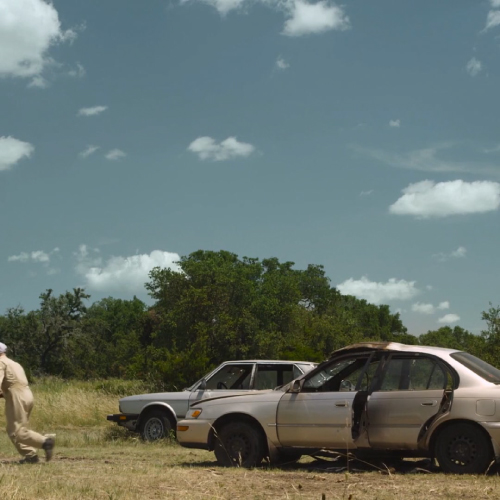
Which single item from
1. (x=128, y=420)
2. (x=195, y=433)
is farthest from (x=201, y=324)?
(x=195, y=433)

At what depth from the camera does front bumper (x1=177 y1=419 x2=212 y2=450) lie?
11055mm

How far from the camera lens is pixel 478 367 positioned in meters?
10.1

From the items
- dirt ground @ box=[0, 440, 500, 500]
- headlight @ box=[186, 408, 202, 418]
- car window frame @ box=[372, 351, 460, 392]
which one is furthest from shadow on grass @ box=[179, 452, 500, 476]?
car window frame @ box=[372, 351, 460, 392]

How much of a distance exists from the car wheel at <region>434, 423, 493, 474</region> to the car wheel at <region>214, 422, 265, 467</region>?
7.79 ft

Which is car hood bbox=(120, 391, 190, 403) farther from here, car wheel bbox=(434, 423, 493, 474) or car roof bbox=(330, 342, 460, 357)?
car wheel bbox=(434, 423, 493, 474)

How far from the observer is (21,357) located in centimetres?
7069

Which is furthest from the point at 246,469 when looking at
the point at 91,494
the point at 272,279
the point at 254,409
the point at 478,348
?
the point at 272,279

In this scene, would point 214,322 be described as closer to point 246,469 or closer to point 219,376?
point 219,376

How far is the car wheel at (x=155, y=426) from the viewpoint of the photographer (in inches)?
611

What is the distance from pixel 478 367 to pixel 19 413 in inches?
241

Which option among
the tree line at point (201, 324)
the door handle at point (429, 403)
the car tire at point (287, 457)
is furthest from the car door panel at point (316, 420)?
the tree line at point (201, 324)

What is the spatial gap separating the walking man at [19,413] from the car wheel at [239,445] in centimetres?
230

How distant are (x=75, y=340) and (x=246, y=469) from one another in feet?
213

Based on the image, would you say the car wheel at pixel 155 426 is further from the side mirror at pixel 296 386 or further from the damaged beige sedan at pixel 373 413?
the side mirror at pixel 296 386
